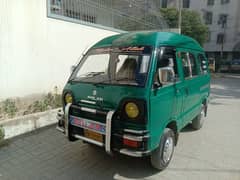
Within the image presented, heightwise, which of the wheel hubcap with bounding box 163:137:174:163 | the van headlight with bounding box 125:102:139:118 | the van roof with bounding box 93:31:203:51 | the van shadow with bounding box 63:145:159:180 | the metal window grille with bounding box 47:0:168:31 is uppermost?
the metal window grille with bounding box 47:0:168:31

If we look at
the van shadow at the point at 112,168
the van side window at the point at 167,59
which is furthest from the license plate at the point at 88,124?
the van side window at the point at 167,59

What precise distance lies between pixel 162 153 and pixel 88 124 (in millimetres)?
1165

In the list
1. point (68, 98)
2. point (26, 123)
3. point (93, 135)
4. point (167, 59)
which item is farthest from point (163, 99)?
point (26, 123)

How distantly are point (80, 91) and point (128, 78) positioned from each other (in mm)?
760

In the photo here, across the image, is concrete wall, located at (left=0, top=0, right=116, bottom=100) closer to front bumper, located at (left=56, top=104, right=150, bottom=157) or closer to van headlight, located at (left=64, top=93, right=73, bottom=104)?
van headlight, located at (left=64, top=93, right=73, bottom=104)

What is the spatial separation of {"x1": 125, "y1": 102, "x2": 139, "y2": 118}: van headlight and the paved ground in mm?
1066

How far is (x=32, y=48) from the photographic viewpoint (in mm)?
5523

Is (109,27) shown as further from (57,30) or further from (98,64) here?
(98,64)

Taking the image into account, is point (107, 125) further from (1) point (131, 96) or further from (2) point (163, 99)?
(2) point (163, 99)

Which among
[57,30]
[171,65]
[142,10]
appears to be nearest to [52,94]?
[57,30]

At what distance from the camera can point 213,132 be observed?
492cm

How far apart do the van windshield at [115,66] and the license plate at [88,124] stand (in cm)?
58

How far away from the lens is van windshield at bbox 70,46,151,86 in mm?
2785

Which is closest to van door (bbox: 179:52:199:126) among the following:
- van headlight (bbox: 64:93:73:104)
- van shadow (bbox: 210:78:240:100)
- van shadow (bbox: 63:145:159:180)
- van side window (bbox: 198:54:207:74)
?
van side window (bbox: 198:54:207:74)
